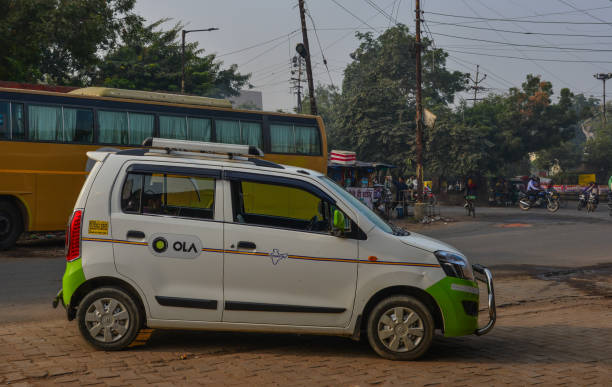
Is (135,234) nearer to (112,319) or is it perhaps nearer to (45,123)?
(112,319)

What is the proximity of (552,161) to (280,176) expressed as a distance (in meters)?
73.8

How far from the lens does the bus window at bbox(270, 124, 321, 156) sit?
710 inches

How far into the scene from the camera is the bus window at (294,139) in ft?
59.2

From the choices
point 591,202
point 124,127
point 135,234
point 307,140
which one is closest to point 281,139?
point 307,140

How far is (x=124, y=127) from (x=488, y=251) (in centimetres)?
968

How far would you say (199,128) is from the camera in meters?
16.7

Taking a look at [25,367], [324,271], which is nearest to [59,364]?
[25,367]

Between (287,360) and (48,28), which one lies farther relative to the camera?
(48,28)

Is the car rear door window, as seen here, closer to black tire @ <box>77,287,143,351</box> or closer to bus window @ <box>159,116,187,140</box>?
black tire @ <box>77,287,143,351</box>

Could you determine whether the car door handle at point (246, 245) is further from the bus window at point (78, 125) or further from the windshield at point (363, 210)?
the bus window at point (78, 125)

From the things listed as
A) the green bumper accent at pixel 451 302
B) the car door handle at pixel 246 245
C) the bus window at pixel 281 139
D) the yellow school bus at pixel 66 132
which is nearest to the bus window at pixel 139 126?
the yellow school bus at pixel 66 132

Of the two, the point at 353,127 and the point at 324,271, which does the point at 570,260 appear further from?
the point at 353,127

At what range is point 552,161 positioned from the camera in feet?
240

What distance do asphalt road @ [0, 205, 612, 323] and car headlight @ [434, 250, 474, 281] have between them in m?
4.70
